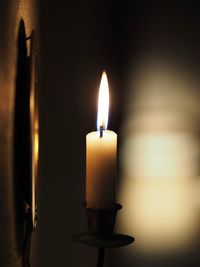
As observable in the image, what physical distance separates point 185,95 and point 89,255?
1.79 feet

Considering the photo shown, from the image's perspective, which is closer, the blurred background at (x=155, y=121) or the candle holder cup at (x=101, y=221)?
the candle holder cup at (x=101, y=221)

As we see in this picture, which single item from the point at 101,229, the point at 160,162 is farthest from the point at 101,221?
the point at 160,162

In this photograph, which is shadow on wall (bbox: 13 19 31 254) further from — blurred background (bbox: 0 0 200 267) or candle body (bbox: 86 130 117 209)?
blurred background (bbox: 0 0 200 267)

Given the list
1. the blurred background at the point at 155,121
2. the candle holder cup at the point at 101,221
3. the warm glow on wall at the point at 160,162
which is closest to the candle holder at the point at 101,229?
the candle holder cup at the point at 101,221

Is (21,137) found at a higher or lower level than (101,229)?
higher

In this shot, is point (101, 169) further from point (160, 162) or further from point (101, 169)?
point (160, 162)

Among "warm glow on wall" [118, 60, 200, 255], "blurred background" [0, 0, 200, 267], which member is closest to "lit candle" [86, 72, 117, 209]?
"blurred background" [0, 0, 200, 267]

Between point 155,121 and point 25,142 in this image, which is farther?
point 155,121

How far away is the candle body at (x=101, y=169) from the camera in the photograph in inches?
20.5

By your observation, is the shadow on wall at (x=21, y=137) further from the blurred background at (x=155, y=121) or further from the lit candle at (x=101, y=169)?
the blurred background at (x=155, y=121)

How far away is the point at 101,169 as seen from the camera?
0.52 meters

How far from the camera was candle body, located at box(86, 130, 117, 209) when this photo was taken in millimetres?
Answer: 521

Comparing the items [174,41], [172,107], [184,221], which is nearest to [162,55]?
[174,41]

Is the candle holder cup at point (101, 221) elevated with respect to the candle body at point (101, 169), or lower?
lower
